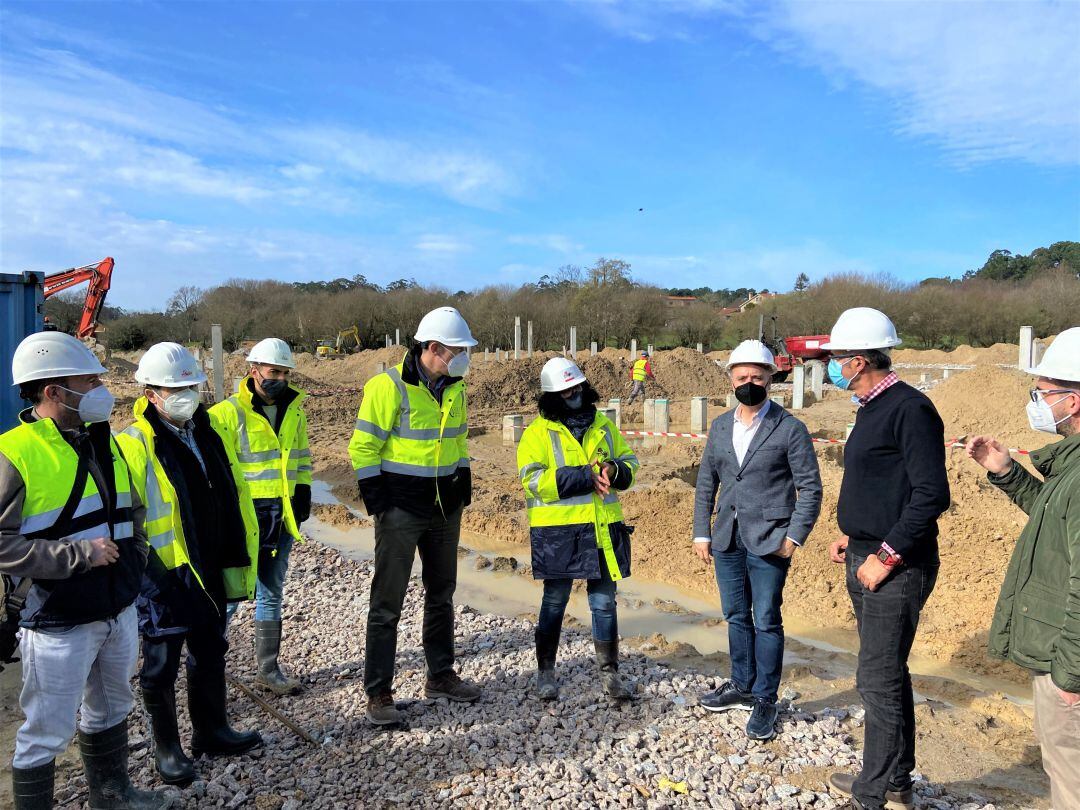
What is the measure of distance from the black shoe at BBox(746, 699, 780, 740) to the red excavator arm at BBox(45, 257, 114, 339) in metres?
20.8

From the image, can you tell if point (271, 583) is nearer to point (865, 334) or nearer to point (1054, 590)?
point (865, 334)

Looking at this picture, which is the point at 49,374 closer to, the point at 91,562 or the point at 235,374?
the point at 91,562

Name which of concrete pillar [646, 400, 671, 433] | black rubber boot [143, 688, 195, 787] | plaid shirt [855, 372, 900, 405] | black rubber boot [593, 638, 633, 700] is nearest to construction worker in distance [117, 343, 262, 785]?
black rubber boot [143, 688, 195, 787]

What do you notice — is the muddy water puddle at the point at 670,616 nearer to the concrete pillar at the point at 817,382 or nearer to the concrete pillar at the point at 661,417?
the concrete pillar at the point at 661,417

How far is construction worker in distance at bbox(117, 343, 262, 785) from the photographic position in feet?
11.3

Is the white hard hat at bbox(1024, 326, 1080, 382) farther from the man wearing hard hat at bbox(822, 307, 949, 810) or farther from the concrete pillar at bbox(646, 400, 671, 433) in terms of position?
the concrete pillar at bbox(646, 400, 671, 433)

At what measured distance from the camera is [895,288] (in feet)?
160

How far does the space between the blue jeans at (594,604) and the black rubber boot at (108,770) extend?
215 centimetres

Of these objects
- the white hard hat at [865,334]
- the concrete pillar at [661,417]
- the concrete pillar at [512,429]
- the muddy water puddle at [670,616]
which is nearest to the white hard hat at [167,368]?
the white hard hat at [865,334]

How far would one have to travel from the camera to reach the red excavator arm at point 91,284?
1970 cm

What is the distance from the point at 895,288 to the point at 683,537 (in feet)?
151

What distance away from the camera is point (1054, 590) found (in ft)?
8.30

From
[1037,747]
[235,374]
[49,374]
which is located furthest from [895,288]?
[49,374]

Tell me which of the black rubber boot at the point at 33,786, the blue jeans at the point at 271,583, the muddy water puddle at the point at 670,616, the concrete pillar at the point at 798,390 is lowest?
the muddy water puddle at the point at 670,616
